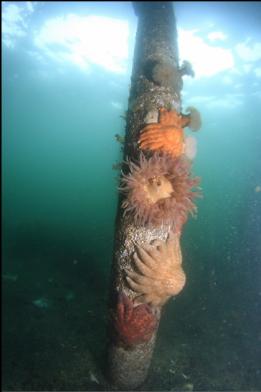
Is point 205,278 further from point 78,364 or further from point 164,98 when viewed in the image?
point 164,98

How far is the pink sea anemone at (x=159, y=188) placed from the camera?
383cm

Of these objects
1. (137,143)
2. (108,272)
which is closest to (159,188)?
(137,143)

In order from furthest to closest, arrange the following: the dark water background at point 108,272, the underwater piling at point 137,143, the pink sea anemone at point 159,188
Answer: the dark water background at point 108,272, the underwater piling at point 137,143, the pink sea anemone at point 159,188

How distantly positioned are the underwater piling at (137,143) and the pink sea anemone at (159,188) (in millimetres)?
323

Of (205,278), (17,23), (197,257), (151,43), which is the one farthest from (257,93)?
(151,43)

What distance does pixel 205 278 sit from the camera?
11219 millimetres

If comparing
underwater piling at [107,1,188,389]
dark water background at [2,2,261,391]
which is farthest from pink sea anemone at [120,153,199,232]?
dark water background at [2,2,261,391]

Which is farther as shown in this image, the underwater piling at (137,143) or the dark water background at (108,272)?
the dark water background at (108,272)

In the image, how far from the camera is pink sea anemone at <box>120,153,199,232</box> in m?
3.83

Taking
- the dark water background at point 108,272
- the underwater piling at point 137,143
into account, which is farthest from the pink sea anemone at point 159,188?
the dark water background at point 108,272

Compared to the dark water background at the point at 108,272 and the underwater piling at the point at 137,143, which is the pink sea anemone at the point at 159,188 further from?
the dark water background at the point at 108,272

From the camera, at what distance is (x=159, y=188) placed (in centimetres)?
391

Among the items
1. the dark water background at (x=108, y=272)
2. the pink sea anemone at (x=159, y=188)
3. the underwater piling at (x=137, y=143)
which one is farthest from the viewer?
the dark water background at (x=108, y=272)

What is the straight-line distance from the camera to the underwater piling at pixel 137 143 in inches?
170
